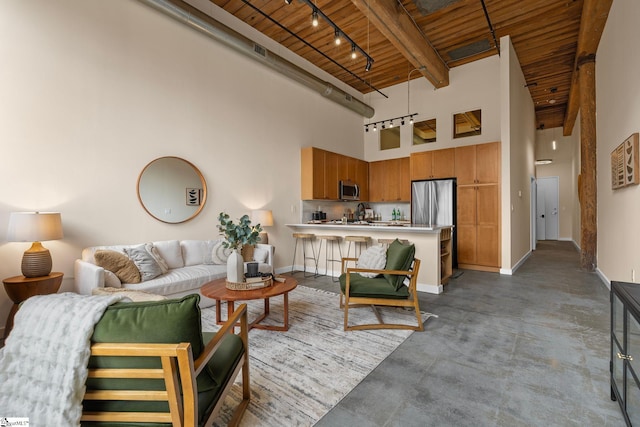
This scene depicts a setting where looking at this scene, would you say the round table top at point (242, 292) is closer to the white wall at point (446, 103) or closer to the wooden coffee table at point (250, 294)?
the wooden coffee table at point (250, 294)

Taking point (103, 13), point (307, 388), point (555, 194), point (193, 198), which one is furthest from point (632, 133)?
point (555, 194)

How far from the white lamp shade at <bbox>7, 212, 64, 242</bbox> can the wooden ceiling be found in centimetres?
356

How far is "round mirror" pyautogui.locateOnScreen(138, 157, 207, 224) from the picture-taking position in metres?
3.85

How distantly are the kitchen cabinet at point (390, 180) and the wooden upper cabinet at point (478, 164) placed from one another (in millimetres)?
1407

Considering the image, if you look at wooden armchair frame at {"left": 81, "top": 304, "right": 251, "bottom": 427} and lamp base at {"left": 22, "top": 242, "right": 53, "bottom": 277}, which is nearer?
wooden armchair frame at {"left": 81, "top": 304, "right": 251, "bottom": 427}

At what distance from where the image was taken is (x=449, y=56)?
5953mm

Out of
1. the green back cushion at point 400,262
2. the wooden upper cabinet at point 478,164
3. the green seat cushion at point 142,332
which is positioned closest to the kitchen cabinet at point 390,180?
the wooden upper cabinet at point 478,164

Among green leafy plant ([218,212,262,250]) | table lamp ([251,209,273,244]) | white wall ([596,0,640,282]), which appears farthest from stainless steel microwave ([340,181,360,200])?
white wall ([596,0,640,282])

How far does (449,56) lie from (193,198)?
5.75 metres

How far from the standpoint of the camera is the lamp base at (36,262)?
270 centimetres

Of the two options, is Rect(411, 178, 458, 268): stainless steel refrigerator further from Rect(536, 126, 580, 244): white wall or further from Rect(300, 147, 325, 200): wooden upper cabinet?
Rect(536, 126, 580, 244): white wall

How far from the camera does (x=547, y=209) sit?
1056cm

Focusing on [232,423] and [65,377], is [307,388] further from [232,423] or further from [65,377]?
[65,377]

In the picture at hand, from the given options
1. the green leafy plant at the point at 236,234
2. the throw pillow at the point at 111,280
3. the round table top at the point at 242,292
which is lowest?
the round table top at the point at 242,292
